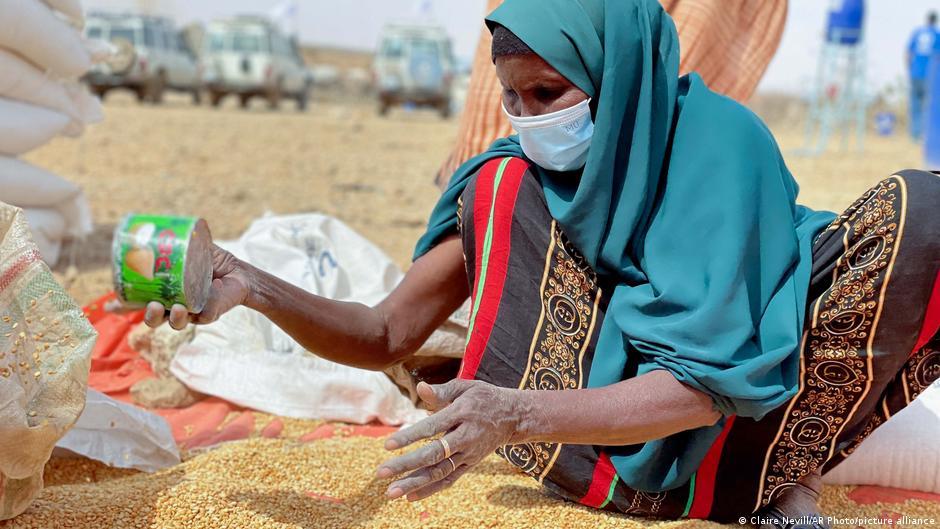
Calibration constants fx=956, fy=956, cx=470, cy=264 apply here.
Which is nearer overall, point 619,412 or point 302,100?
point 619,412

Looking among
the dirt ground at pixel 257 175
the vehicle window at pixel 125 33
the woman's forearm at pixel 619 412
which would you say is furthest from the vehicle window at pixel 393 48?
the woman's forearm at pixel 619 412

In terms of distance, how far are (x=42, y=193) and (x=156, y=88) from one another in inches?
656

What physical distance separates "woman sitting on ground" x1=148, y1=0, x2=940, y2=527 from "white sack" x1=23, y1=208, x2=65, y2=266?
2696 millimetres

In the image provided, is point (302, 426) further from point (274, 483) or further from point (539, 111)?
point (539, 111)

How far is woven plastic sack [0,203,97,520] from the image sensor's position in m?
1.76

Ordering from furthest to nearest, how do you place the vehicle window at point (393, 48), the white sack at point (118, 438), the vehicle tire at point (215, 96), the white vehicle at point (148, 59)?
1. the vehicle window at point (393, 48)
2. the vehicle tire at point (215, 96)
3. the white vehicle at point (148, 59)
4. the white sack at point (118, 438)

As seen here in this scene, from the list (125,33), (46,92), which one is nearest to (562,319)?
(46,92)

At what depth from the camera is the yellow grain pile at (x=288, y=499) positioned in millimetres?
2016

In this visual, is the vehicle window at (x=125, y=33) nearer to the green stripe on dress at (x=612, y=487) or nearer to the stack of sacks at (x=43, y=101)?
the stack of sacks at (x=43, y=101)

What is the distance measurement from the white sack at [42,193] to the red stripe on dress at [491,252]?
2.63 meters

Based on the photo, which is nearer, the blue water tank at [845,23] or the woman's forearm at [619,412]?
the woman's forearm at [619,412]

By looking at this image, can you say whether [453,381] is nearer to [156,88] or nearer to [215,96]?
[156,88]

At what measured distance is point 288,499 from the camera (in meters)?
2.18

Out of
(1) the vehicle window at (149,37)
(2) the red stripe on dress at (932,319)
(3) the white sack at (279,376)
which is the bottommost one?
(1) the vehicle window at (149,37)
